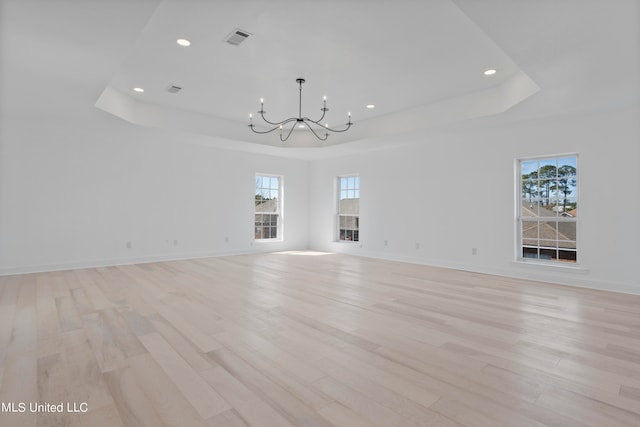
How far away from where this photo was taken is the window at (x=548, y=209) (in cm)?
511

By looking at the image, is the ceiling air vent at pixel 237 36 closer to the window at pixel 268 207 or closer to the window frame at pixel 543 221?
the window frame at pixel 543 221

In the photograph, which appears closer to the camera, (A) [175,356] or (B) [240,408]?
(B) [240,408]

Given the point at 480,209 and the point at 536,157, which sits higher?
the point at 536,157

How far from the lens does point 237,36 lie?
3.42 m

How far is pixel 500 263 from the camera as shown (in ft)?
18.7

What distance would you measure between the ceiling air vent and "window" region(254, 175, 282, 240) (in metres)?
5.02

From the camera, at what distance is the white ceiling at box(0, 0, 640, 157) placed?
2.59 m

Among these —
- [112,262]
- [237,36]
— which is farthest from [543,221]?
[112,262]

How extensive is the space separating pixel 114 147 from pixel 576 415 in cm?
713

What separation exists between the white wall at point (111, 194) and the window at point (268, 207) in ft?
1.16

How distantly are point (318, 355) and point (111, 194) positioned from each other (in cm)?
551

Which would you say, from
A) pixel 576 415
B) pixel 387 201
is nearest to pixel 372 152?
pixel 387 201

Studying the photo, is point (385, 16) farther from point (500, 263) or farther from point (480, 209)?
point (500, 263)

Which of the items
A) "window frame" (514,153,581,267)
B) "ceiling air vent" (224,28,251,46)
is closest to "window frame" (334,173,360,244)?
"window frame" (514,153,581,267)
